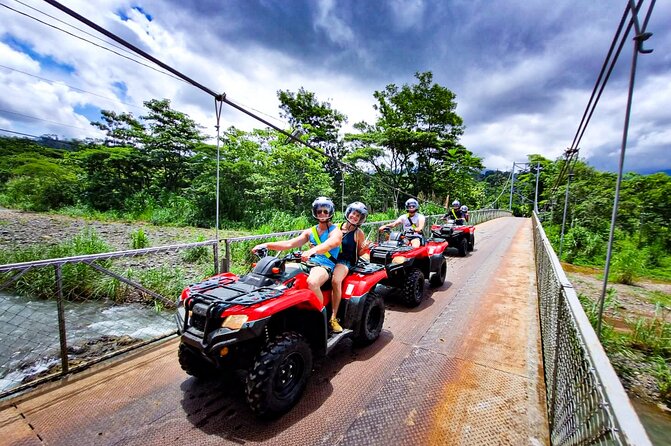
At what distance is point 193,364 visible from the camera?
2.58m

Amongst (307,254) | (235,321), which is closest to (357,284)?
(307,254)

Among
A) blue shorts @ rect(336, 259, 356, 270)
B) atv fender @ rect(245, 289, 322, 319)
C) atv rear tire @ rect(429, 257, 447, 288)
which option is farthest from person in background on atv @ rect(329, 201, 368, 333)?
atv rear tire @ rect(429, 257, 447, 288)

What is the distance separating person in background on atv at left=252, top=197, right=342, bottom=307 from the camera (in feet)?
9.05

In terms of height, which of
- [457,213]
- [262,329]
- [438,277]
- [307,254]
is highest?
[457,213]

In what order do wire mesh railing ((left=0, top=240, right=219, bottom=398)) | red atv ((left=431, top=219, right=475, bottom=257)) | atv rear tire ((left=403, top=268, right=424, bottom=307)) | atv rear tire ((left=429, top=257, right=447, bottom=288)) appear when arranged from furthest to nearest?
red atv ((left=431, top=219, right=475, bottom=257)) < atv rear tire ((left=429, top=257, right=447, bottom=288)) < atv rear tire ((left=403, top=268, right=424, bottom=307)) < wire mesh railing ((left=0, top=240, right=219, bottom=398))

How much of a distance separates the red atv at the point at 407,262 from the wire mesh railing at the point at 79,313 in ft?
8.19

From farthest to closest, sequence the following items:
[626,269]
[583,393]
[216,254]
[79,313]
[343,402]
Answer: [626,269] → [79,313] → [216,254] → [343,402] → [583,393]

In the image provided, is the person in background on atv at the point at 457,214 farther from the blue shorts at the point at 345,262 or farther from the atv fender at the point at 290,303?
the atv fender at the point at 290,303

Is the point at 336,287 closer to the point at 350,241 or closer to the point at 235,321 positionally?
the point at 350,241

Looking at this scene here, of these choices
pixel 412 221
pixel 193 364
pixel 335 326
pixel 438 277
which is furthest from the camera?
pixel 412 221

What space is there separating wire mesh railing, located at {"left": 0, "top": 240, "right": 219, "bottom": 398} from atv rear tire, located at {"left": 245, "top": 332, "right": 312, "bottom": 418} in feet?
6.51

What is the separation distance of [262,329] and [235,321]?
7.7 inches

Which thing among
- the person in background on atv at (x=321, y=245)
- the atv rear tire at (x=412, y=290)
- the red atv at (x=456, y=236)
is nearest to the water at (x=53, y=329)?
the person in background on atv at (x=321, y=245)

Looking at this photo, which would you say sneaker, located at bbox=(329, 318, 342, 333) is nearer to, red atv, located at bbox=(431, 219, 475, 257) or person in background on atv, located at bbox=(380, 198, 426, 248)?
person in background on atv, located at bbox=(380, 198, 426, 248)
